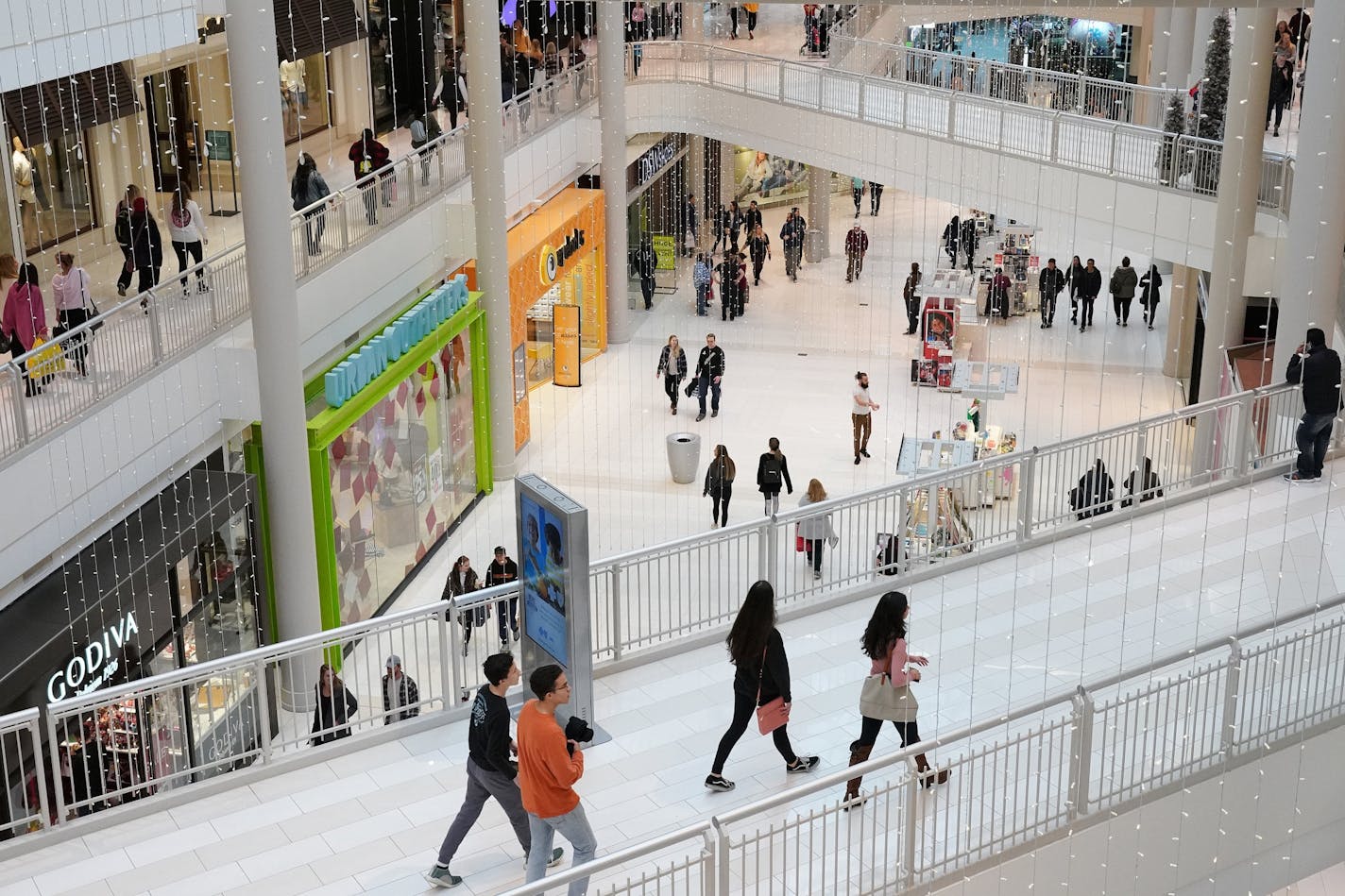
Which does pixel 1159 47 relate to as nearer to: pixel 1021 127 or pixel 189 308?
pixel 1021 127

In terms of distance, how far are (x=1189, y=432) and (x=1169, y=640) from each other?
294 cm

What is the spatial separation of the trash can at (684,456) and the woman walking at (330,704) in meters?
7.73

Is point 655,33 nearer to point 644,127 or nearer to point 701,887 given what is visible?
point 644,127

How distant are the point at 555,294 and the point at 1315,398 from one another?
12.7m

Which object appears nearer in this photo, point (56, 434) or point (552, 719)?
point (552, 719)

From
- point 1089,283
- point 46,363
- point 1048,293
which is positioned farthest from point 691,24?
point 46,363

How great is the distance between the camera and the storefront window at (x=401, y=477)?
49.8 feet

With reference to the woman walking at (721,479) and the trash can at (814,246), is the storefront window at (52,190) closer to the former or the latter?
the woman walking at (721,479)

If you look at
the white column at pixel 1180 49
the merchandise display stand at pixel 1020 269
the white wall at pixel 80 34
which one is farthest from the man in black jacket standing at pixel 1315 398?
the white column at pixel 1180 49

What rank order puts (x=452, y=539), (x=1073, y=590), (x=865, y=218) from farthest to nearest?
1. (x=865, y=218)
2. (x=452, y=539)
3. (x=1073, y=590)

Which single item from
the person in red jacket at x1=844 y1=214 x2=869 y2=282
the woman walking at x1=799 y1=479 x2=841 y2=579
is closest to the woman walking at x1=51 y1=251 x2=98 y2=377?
the woman walking at x1=799 y1=479 x2=841 y2=579

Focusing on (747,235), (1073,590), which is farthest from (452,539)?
(747,235)

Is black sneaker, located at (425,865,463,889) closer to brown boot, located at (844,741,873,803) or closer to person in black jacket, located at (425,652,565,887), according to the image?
person in black jacket, located at (425,652,565,887)

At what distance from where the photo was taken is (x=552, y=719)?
23.2ft
